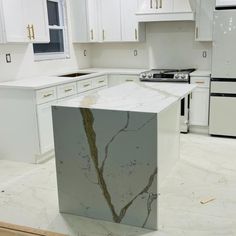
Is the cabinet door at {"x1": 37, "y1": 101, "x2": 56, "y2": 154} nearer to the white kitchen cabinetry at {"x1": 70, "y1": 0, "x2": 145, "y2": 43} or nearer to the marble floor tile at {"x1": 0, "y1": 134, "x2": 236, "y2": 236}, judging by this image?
the marble floor tile at {"x1": 0, "y1": 134, "x2": 236, "y2": 236}

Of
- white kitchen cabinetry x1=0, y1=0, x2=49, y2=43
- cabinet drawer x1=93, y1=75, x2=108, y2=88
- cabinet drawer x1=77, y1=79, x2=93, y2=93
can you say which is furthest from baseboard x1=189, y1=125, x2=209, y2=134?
white kitchen cabinetry x1=0, y1=0, x2=49, y2=43

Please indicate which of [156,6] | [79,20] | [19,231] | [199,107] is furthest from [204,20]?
[19,231]

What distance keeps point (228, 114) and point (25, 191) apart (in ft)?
9.48

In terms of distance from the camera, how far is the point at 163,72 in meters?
4.84

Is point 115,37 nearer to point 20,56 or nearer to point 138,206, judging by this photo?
point 20,56

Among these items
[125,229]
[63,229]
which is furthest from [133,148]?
[63,229]

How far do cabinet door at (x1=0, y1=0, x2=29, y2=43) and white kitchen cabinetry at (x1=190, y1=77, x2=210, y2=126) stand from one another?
2419 millimetres

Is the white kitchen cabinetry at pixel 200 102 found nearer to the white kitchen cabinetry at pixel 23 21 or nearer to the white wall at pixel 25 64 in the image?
the white wall at pixel 25 64

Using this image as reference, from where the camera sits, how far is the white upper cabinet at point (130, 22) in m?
5.03

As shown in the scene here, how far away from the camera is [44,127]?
3680mm

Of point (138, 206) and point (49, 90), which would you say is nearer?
point (138, 206)

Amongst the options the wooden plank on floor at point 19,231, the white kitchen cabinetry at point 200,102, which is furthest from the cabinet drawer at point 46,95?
the white kitchen cabinetry at point 200,102

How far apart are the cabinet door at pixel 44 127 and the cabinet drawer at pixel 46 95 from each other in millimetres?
58

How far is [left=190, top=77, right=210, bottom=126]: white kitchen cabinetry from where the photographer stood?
14.8 feet
